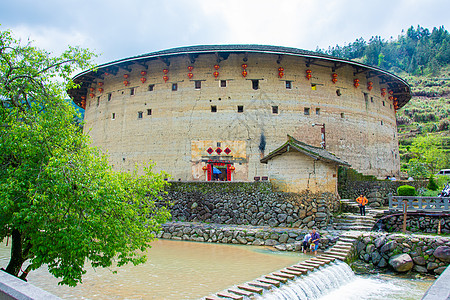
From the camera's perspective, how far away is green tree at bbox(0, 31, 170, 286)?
4832mm

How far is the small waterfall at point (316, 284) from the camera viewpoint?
22.6 ft

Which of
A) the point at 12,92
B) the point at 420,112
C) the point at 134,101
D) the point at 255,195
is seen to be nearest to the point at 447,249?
the point at 255,195

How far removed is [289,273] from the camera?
26.2 ft

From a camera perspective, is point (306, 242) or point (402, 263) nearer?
point (402, 263)

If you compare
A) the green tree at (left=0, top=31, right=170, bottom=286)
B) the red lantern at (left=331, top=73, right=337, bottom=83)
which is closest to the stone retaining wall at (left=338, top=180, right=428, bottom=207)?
the red lantern at (left=331, top=73, right=337, bottom=83)

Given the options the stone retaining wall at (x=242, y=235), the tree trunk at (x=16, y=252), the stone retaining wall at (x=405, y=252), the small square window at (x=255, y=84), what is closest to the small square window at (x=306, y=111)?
the small square window at (x=255, y=84)

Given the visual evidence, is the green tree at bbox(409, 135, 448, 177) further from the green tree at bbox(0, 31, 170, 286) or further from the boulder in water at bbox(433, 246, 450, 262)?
the green tree at bbox(0, 31, 170, 286)

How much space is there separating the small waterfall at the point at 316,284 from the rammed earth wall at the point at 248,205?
12.8 feet

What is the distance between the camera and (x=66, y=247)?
484 centimetres

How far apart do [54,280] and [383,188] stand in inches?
677

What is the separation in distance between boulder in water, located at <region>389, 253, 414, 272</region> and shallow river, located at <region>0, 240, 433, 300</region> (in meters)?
0.45

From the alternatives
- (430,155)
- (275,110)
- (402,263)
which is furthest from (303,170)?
(430,155)

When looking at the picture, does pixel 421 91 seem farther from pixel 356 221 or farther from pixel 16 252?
pixel 16 252

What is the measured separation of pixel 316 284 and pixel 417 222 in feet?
21.5
